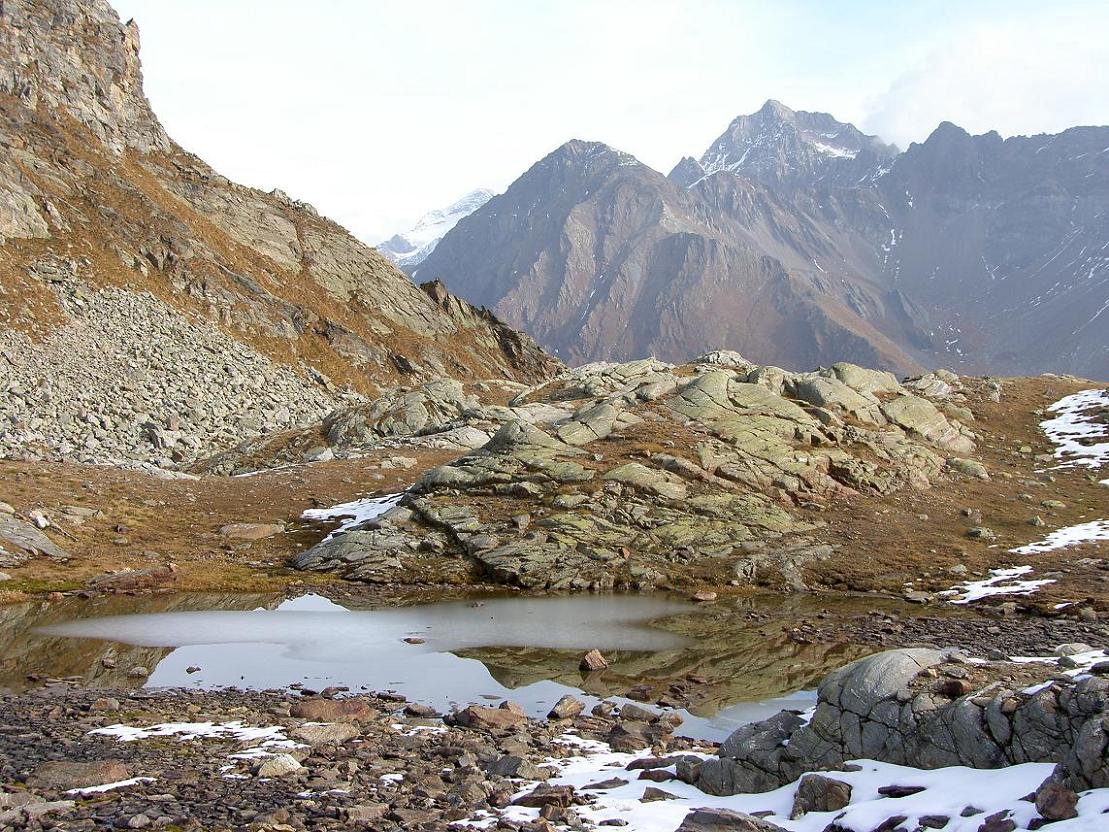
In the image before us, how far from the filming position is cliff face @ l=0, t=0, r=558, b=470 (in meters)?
85.4

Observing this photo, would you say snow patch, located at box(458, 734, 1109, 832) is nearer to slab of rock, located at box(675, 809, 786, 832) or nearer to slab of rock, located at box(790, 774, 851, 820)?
slab of rock, located at box(790, 774, 851, 820)

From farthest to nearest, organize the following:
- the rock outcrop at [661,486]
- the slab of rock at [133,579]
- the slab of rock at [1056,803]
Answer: the rock outcrop at [661,486]
the slab of rock at [133,579]
the slab of rock at [1056,803]

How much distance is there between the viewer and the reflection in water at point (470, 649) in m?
24.0

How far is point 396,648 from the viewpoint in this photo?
28891mm

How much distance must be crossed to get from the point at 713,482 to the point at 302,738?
3239cm

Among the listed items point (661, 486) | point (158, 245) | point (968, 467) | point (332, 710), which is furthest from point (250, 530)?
point (158, 245)

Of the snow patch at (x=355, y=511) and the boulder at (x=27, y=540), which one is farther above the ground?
the snow patch at (x=355, y=511)

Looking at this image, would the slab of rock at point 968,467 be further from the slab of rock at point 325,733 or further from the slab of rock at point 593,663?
the slab of rock at point 325,733

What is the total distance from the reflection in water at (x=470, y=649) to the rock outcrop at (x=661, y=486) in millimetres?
4479

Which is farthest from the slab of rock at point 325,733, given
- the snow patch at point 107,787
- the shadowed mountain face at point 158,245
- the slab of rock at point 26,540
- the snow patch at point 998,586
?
the shadowed mountain face at point 158,245

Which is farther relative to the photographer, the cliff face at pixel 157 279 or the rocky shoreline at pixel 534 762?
the cliff face at pixel 157 279

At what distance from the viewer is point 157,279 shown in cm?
10544

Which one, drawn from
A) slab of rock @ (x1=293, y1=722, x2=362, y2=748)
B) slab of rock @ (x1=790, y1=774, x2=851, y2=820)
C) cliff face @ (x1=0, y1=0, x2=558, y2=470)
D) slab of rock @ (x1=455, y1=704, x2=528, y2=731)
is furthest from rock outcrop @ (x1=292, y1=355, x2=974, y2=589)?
cliff face @ (x1=0, y1=0, x2=558, y2=470)

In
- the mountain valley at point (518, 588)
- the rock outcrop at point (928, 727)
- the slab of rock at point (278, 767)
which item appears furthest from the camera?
the slab of rock at point (278, 767)
